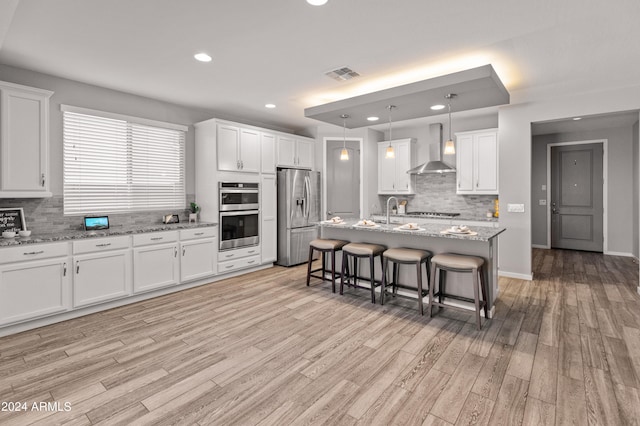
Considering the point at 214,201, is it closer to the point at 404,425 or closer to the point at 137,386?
the point at 137,386

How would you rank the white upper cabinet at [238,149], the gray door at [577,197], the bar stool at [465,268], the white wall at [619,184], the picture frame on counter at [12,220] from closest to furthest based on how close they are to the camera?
the bar stool at [465,268], the picture frame on counter at [12,220], the white upper cabinet at [238,149], the white wall at [619,184], the gray door at [577,197]

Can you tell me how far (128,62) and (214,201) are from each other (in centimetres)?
209

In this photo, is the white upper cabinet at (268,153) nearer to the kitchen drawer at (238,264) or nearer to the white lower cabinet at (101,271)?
the kitchen drawer at (238,264)

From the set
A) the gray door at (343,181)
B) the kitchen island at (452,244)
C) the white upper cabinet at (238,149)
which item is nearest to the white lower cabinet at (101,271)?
the white upper cabinet at (238,149)

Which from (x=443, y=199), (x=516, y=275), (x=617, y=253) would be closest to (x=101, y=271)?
(x=516, y=275)

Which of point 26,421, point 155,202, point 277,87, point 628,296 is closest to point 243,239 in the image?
point 155,202

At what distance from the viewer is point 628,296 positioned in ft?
13.3

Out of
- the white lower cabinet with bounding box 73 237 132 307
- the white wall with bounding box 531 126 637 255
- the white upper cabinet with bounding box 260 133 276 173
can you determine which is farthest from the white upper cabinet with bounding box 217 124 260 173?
the white wall with bounding box 531 126 637 255

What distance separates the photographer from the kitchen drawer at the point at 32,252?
3.03m

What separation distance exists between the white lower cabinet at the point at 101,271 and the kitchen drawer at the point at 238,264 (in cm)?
132

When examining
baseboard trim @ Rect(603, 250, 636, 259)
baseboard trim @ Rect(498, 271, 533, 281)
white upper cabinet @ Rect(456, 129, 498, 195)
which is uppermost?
white upper cabinet @ Rect(456, 129, 498, 195)

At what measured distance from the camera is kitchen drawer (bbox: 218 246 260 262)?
4.99m

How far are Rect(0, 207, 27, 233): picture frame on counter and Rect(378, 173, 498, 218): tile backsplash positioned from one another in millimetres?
5566

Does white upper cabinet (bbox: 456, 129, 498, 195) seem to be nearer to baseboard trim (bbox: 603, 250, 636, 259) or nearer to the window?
baseboard trim (bbox: 603, 250, 636, 259)
